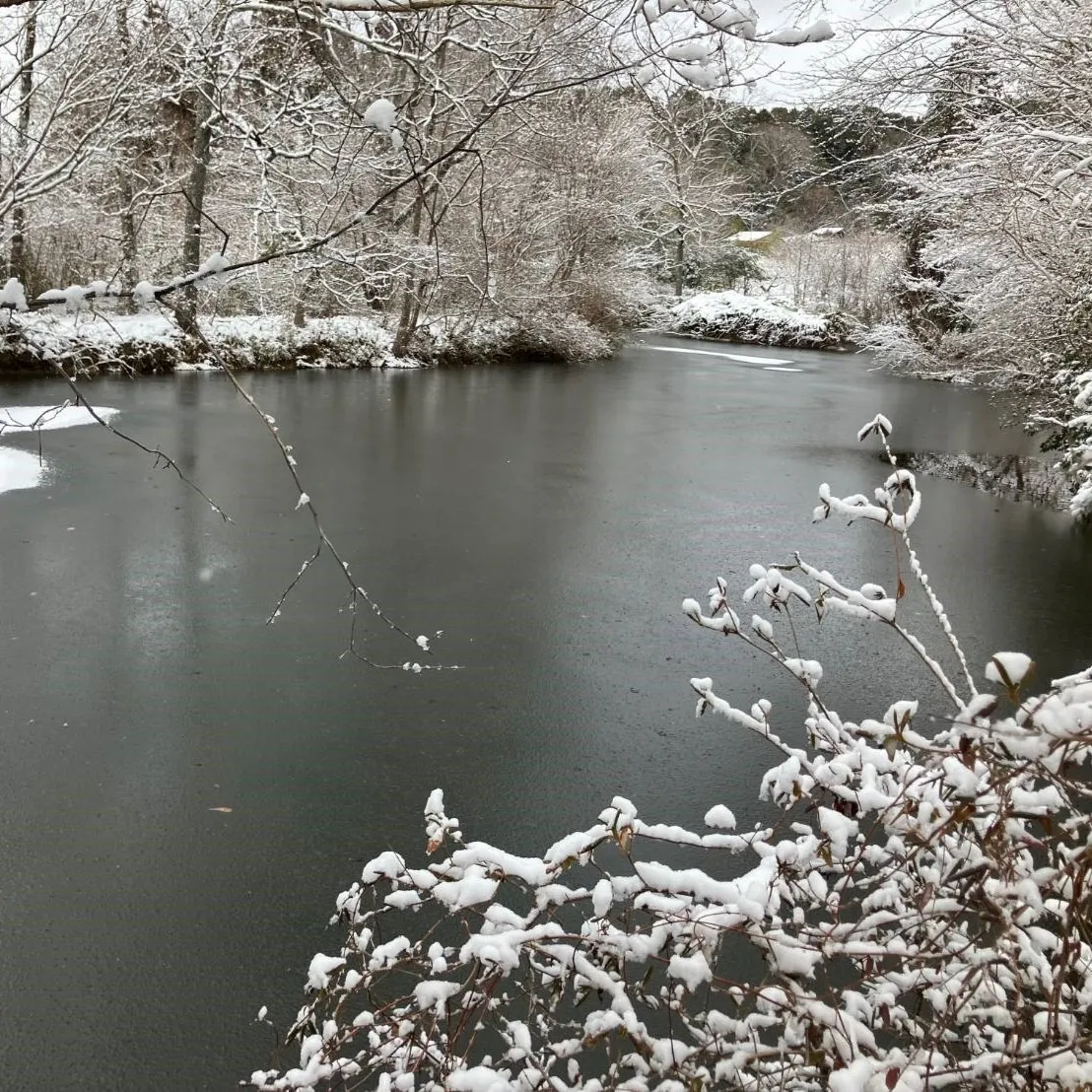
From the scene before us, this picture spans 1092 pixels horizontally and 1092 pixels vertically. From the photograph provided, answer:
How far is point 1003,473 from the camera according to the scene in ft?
39.3

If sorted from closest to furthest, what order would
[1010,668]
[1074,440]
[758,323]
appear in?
[1010,668], [1074,440], [758,323]

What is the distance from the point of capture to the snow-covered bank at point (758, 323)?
33.5 meters

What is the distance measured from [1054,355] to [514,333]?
1326cm

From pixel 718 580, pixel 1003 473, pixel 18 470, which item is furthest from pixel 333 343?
pixel 718 580

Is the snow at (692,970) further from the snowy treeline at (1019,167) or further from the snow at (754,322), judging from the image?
the snow at (754,322)

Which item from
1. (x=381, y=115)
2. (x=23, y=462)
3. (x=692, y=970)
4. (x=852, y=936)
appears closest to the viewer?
(x=692, y=970)

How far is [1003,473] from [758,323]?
23.5m

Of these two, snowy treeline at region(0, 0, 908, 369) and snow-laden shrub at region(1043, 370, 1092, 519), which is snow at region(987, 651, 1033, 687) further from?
snow-laden shrub at region(1043, 370, 1092, 519)

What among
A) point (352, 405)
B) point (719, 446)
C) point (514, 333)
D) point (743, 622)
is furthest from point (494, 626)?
point (514, 333)

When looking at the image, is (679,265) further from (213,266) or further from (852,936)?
(852,936)

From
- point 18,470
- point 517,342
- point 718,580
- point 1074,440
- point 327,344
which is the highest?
point 517,342

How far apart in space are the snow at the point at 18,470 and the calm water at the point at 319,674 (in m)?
0.22

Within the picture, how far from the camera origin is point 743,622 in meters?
6.46

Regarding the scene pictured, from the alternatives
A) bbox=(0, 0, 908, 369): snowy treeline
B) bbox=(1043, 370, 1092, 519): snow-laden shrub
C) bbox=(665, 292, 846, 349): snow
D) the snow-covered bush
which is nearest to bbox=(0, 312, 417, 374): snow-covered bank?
bbox=(0, 0, 908, 369): snowy treeline
